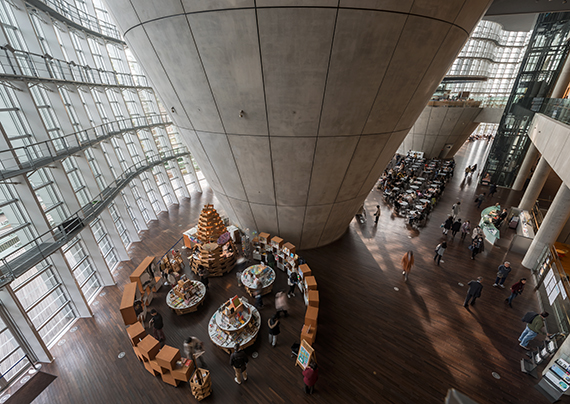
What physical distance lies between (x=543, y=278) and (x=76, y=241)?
1935 cm

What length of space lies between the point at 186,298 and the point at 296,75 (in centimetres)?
831

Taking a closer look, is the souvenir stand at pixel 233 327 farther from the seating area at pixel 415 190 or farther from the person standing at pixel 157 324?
the seating area at pixel 415 190

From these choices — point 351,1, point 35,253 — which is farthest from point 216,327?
point 351,1

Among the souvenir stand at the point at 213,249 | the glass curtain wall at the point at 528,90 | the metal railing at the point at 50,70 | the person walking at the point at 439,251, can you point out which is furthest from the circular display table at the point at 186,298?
the glass curtain wall at the point at 528,90

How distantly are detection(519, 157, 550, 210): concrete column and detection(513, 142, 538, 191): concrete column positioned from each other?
541 cm

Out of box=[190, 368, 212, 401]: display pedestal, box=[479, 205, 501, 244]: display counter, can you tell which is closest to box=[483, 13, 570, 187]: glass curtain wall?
box=[479, 205, 501, 244]: display counter

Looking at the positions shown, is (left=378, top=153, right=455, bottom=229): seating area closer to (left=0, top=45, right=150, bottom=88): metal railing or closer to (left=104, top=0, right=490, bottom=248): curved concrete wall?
(left=104, top=0, right=490, bottom=248): curved concrete wall

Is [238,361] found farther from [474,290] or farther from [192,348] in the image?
[474,290]

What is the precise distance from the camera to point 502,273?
895 cm

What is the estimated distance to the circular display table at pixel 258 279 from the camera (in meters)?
9.16

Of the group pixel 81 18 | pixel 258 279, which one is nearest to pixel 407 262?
pixel 258 279

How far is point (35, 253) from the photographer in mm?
7711

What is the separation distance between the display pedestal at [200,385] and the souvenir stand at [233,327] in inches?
38.8

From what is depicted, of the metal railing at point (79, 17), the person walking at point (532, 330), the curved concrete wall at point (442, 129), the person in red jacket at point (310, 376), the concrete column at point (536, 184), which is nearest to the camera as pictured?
the person in red jacket at point (310, 376)
